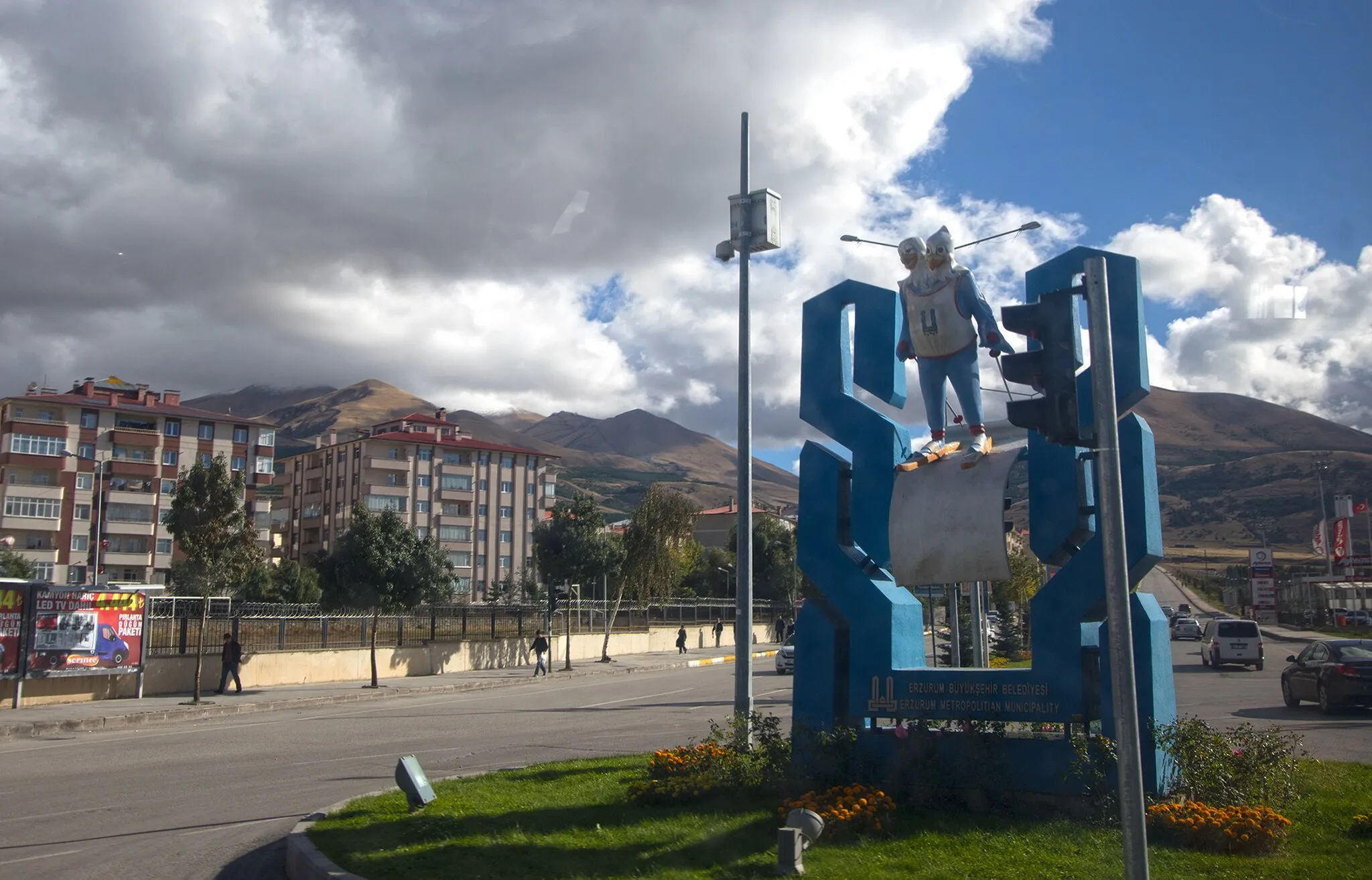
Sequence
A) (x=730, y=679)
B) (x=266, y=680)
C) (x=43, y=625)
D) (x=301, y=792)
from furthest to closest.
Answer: (x=730, y=679) < (x=266, y=680) < (x=43, y=625) < (x=301, y=792)

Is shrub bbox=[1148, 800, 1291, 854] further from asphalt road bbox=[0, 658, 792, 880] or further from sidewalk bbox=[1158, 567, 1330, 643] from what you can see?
sidewalk bbox=[1158, 567, 1330, 643]

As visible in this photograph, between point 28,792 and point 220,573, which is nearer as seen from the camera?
point 28,792

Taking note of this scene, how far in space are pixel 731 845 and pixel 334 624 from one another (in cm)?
2613

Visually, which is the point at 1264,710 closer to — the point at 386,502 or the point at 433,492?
the point at 386,502

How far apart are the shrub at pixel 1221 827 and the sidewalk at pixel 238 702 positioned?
19.1 meters

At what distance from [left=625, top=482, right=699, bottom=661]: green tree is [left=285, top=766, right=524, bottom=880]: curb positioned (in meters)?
33.5

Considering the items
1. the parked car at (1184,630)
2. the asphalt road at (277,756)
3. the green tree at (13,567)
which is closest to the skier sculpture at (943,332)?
the asphalt road at (277,756)

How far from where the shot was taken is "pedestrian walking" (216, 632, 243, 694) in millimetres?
25875

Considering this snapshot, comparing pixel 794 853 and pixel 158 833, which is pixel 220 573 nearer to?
pixel 158 833

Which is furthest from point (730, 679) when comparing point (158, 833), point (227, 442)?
point (227, 442)

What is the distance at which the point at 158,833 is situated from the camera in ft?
30.7

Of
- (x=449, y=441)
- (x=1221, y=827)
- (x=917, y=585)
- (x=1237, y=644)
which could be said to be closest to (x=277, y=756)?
(x=917, y=585)

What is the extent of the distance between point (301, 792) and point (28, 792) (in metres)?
3.14

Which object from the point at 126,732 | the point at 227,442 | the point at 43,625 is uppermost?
the point at 227,442
